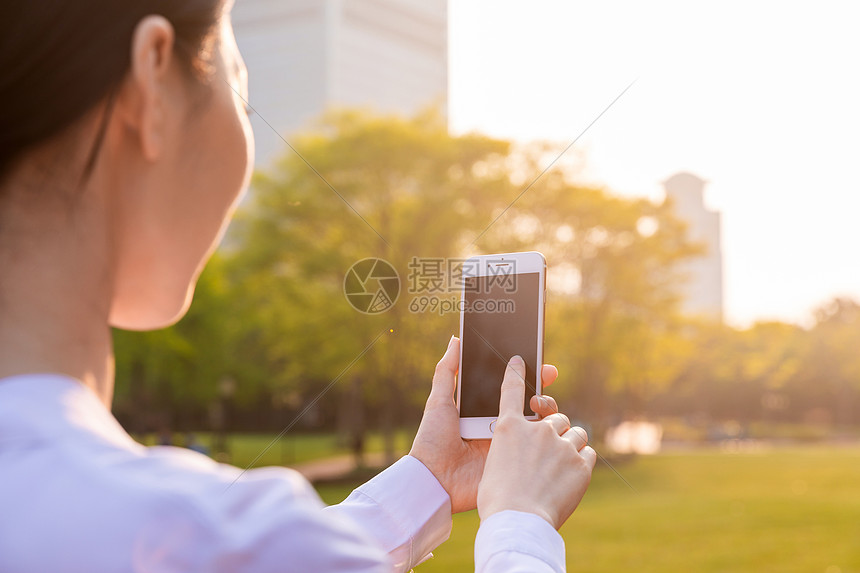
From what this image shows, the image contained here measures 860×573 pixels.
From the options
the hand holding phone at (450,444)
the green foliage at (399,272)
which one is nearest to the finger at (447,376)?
the hand holding phone at (450,444)

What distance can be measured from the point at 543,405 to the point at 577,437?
4.5 inches

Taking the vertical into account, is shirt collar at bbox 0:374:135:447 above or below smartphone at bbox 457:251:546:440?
above

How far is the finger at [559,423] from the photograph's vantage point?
2.25 ft

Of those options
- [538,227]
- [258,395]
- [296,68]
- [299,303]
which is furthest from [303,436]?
[296,68]

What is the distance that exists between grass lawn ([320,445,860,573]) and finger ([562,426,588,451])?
1.82 m

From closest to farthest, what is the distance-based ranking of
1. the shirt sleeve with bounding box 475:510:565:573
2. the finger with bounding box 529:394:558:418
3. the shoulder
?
the shoulder < the shirt sleeve with bounding box 475:510:565:573 < the finger with bounding box 529:394:558:418

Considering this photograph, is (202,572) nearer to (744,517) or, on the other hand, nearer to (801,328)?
(744,517)

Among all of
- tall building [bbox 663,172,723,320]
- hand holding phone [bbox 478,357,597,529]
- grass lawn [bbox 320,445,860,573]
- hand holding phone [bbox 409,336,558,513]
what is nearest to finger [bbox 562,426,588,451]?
hand holding phone [bbox 478,357,597,529]

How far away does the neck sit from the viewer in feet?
1.31

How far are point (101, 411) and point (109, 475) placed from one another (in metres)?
0.06

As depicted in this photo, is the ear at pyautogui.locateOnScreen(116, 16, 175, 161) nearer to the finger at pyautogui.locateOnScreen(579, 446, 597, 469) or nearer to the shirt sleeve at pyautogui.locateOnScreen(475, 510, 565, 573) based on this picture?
the shirt sleeve at pyautogui.locateOnScreen(475, 510, 565, 573)

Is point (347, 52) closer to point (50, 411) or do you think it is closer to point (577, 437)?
point (577, 437)

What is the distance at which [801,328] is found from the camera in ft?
90.2

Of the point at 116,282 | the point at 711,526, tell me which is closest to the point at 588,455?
the point at 116,282
